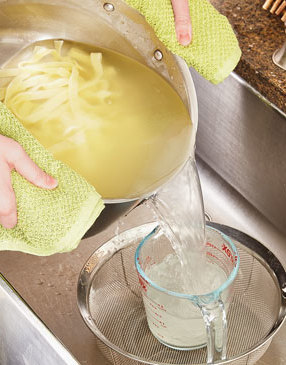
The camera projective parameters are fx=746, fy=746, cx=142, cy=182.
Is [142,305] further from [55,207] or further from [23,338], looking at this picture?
[55,207]

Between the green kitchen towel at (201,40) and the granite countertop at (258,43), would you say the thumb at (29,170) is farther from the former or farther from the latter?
the granite countertop at (258,43)

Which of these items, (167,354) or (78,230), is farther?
(167,354)

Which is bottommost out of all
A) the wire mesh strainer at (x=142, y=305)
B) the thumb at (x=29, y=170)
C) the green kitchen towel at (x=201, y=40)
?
the wire mesh strainer at (x=142, y=305)

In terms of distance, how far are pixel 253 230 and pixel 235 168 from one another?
11 cm

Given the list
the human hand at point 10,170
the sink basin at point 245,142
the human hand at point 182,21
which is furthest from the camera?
the sink basin at point 245,142

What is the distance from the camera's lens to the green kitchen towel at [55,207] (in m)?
0.73

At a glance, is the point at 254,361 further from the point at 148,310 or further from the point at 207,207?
the point at 207,207

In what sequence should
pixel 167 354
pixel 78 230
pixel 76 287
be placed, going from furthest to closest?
pixel 76 287 → pixel 167 354 → pixel 78 230

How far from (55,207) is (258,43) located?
58cm

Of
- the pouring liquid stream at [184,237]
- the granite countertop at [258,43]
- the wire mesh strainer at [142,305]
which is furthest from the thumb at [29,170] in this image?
the granite countertop at [258,43]

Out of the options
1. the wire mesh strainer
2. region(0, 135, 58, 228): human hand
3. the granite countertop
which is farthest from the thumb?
the granite countertop

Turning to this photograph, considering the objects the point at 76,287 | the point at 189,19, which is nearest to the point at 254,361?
the point at 76,287

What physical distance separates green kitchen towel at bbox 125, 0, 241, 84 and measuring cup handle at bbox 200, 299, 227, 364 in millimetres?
263

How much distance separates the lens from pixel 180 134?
2.81 ft
